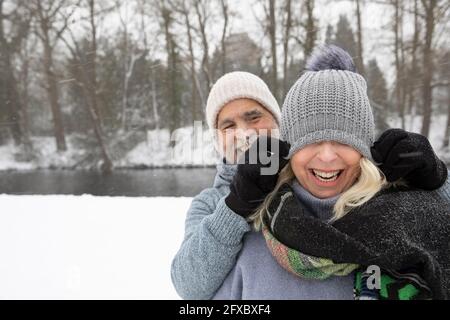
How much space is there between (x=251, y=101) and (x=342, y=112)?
0.85 m


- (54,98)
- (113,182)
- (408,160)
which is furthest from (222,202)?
(54,98)

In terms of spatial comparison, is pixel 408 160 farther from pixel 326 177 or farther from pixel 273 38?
pixel 273 38

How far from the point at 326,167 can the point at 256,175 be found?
22 cm

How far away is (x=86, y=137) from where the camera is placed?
19.4 meters

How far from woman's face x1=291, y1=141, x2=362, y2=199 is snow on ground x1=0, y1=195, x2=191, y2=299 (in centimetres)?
333

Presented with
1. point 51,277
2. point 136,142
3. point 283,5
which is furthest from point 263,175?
point 136,142

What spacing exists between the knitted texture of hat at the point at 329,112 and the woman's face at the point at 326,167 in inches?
1.0

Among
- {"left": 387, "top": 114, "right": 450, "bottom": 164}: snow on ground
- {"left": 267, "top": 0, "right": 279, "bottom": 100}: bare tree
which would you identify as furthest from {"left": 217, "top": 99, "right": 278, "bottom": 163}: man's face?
{"left": 267, "top": 0, "right": 279, "bottom": 100}: bare tree

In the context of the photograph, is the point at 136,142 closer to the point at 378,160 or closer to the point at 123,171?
the point at 123,171

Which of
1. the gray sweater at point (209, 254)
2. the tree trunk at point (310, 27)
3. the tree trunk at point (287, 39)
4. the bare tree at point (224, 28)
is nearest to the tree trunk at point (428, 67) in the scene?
the tree trunk at point (310, 27)

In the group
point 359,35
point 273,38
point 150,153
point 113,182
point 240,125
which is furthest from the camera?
point 150,153

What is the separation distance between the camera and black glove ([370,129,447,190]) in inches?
43.0

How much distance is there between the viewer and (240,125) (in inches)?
71.3

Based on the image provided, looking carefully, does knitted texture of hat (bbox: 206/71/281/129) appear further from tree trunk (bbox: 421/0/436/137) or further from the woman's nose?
tree trunk (bbox: 421/0/436/137)
